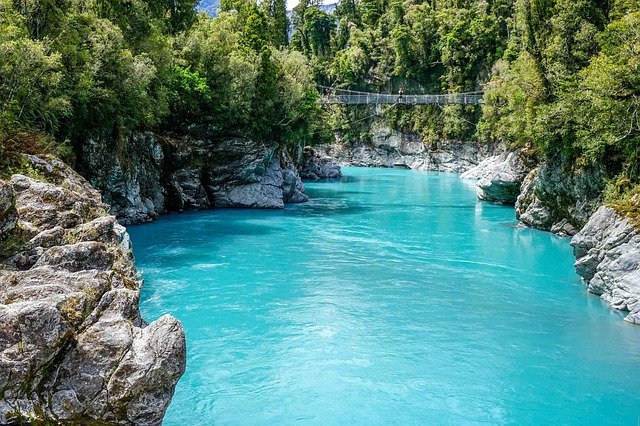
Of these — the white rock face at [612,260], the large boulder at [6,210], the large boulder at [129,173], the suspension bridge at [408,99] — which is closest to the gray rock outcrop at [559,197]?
the white rock face at [612,260]

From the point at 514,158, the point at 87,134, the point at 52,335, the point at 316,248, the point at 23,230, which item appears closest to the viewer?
the point at 52,335

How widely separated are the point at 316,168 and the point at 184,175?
28187mm

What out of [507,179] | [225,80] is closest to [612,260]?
[507,179]

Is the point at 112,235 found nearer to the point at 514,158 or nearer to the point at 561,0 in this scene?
the point at 561,0

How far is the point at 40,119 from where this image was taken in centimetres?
1948

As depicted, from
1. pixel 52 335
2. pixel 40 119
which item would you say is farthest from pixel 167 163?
pixel 52 335

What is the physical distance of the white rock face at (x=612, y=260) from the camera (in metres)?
14.6

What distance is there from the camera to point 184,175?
3281 centimetres

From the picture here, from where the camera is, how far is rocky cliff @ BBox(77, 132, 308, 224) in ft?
84.4

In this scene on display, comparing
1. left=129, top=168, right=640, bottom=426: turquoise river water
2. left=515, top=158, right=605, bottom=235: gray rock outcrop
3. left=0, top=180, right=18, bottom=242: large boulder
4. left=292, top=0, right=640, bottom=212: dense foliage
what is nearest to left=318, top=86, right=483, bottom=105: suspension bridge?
left=292, top=0, right=640, bottom=212: dense foliage

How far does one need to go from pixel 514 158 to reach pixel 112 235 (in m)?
29.4

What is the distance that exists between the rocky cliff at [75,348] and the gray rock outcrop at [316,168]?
168ft

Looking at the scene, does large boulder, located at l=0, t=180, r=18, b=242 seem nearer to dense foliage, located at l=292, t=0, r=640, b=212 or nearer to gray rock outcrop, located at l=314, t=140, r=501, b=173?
dense foliage, located at l=292, t=0, r=640, b=212

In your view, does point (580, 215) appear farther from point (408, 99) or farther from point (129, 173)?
point (408, 99)
